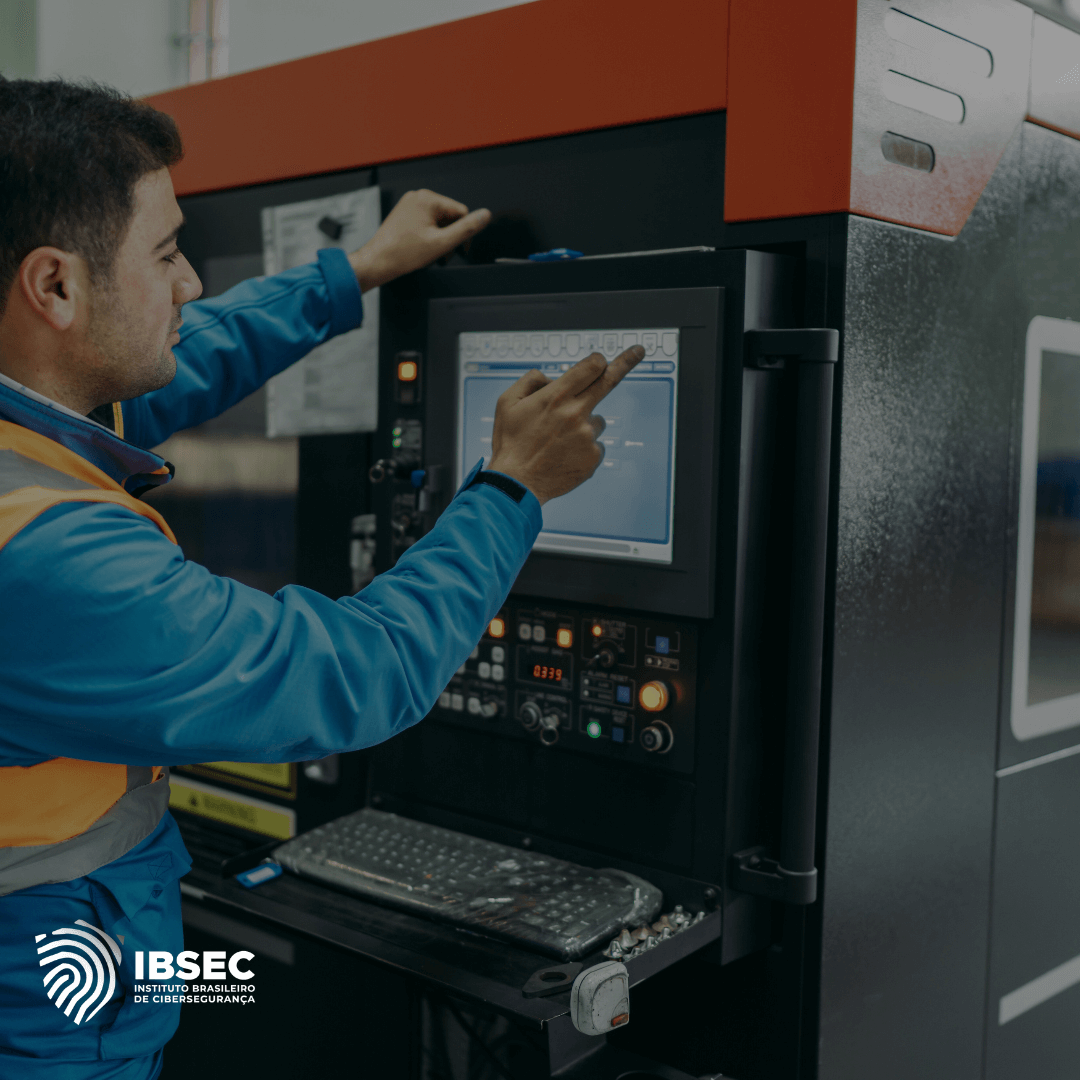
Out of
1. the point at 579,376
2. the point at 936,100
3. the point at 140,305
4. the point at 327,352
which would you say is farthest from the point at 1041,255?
the point at 140,305

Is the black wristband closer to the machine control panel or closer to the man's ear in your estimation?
the machine control panel

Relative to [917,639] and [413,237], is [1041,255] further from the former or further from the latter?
[413,237]

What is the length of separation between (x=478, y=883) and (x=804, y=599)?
543mm

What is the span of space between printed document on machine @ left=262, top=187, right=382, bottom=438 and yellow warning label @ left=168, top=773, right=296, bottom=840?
75 cm

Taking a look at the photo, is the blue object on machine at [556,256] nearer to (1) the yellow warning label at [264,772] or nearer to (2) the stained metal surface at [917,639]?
(2) the stained metal surface at [917,639]

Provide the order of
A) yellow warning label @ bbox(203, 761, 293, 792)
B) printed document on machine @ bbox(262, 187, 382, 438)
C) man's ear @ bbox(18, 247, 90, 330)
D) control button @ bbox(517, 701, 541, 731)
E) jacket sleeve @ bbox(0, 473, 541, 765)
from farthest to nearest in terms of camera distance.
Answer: yellow warning label @ bbox(203, 761, 293, 792) < printed document on machine @ bbox(262, 187, 382, 438) < control button @ bbox(517, 701, 541, 731) < man's ear @ bbox(18, 247, 90, 330) < jacket sleeve @ bbox(0, 473, 541, 765)

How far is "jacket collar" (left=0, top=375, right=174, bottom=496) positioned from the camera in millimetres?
1135

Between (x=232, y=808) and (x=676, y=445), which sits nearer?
(x=676, y=445)

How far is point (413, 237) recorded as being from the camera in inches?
64.8

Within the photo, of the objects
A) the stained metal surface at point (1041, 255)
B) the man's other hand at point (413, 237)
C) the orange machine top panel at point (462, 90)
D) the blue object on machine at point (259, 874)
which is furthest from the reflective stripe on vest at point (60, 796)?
the stained metal surface at point (1041, 255)

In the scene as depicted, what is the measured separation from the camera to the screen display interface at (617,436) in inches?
54.2

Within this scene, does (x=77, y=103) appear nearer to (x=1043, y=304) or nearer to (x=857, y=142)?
(x=857, y=142)

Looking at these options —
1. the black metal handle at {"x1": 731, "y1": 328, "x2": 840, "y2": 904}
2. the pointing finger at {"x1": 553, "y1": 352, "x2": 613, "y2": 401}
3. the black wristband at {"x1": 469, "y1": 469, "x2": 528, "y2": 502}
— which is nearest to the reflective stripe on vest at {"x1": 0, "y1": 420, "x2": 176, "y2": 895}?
the black wristband at {"x1": 469, "y1": 469, "x2": 528, "y2": 502}

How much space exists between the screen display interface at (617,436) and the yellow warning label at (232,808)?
39.9 inches
